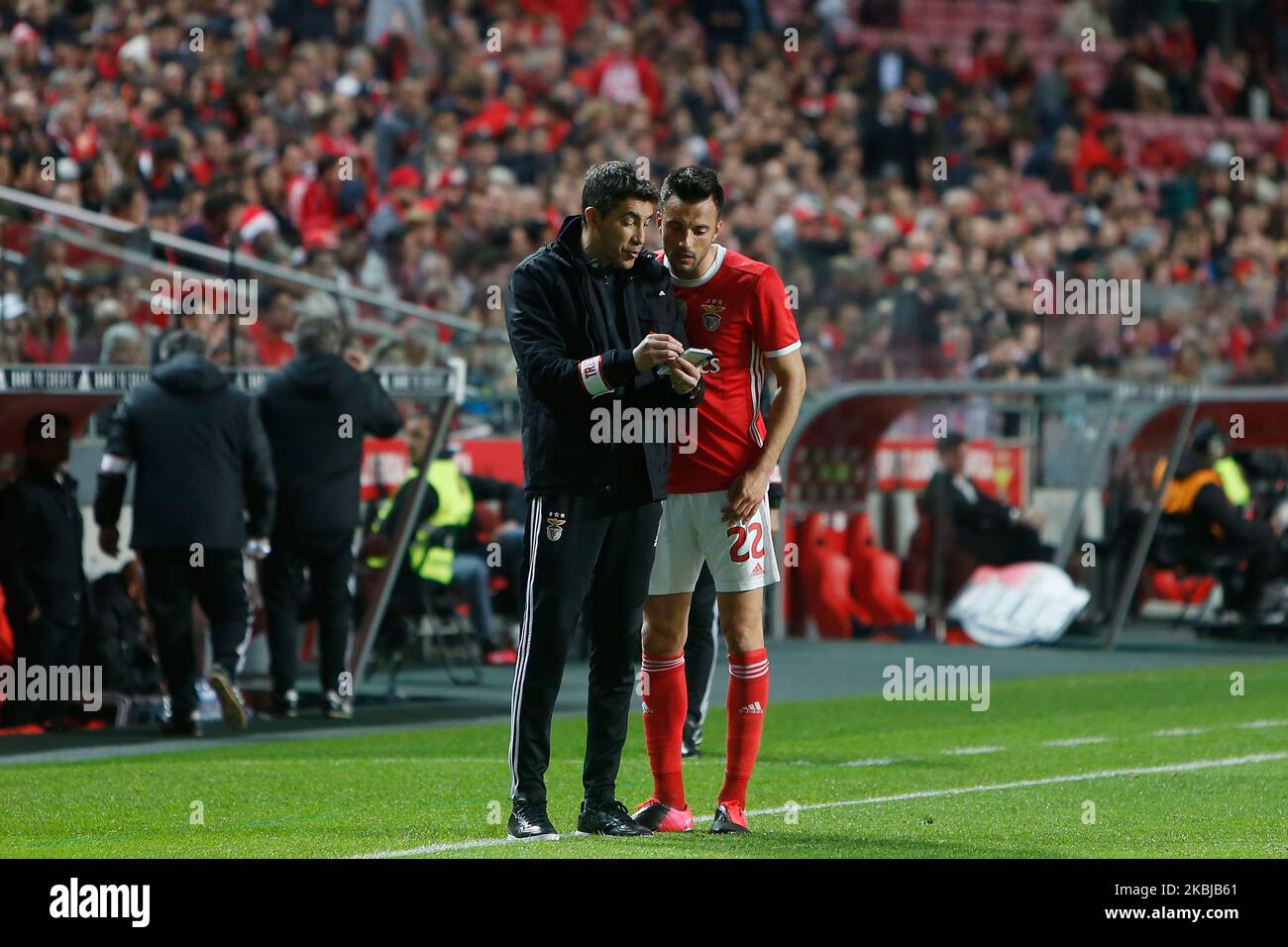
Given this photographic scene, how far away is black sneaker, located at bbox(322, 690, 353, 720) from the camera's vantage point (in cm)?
1265

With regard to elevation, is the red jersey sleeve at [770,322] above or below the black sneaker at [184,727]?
above

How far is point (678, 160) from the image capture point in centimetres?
2352

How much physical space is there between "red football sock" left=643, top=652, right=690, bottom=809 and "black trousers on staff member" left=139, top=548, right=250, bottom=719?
4.52 metres

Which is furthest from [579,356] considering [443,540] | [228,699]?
[443,540]

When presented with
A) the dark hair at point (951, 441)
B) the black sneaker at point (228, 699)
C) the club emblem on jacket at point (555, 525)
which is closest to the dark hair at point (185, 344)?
the black sneaker at point (228, 699)

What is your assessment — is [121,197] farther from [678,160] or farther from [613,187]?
[613,187]

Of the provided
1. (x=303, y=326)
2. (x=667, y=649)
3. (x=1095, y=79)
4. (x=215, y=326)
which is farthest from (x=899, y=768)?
(x=1095, y=79)

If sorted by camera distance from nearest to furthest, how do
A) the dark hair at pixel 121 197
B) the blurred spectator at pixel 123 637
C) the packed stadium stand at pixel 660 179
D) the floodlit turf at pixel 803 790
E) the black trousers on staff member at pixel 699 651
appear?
the floodlit turf at pixel 803 790 < the black trousers on staff member at pixel 699 651 < the blurred spectator at pixel 123 637 < the packed stadium stand at pixel 660 179 < the dark hair at pixel 121 197

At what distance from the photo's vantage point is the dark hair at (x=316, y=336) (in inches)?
501

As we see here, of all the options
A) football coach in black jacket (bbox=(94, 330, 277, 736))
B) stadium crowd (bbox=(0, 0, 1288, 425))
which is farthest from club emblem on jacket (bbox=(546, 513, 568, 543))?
stadium crowd (bbox=(0, 0, 1288, 425))

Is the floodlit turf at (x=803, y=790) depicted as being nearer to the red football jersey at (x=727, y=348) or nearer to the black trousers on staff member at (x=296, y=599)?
the black trousers on staff member at (x=296, y=599)

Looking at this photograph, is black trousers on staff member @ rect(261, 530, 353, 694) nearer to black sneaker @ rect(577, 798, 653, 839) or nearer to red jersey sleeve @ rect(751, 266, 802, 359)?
black sneaker @ rect(577, 798, 653, 839)

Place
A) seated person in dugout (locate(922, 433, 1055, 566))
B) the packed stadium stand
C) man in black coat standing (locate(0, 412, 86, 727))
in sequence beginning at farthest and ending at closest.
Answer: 1. seated person in dugout (locate(922, 433, 1055, 566))
2. the packed stadium stand
3. man in black coat standing (locate(0, 412, 86, 727))

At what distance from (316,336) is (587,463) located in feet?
18.5
